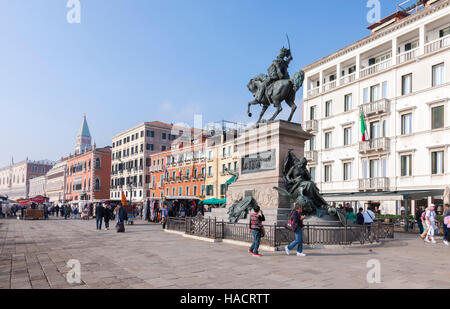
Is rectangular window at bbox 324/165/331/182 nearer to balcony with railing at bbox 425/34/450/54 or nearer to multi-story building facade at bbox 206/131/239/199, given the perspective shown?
balcony with railing at bbox 425/34/450/54

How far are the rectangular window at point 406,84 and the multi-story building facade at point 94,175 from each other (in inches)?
2705

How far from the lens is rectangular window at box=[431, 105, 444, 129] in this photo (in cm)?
2845

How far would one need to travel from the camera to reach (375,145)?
32.8 metres

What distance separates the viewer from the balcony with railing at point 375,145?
32.0 meters

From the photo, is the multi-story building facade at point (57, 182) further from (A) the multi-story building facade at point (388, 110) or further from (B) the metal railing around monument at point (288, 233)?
(B) the metal railing around monument at point (288, 233)

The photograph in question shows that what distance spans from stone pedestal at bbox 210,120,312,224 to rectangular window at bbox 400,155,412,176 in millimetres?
18556

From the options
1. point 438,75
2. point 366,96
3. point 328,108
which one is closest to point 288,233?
point 438,75

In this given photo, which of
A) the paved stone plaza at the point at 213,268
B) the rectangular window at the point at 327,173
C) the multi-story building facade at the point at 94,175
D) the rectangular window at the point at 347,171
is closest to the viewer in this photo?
the paved stone plaza at the point at 213,268

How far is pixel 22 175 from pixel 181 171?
371 feet

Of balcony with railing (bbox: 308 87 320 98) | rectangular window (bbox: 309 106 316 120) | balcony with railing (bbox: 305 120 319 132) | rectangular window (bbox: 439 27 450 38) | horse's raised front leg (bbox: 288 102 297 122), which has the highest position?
rectangular window (bbox: 439 27 450 38)

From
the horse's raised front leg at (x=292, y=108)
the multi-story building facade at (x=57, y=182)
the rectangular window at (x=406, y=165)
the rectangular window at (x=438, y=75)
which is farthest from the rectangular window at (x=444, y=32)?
the multi-story building facade at (x=57, y=182)

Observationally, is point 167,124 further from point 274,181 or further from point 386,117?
point 274,181

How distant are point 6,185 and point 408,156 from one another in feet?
562

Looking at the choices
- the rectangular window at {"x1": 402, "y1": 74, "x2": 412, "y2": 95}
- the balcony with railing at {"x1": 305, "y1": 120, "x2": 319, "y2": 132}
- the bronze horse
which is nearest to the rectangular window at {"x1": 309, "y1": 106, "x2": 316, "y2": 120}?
the balcony with railing at {"x1": 305, "y1": 120, "x2": 319, "y2": 132}
